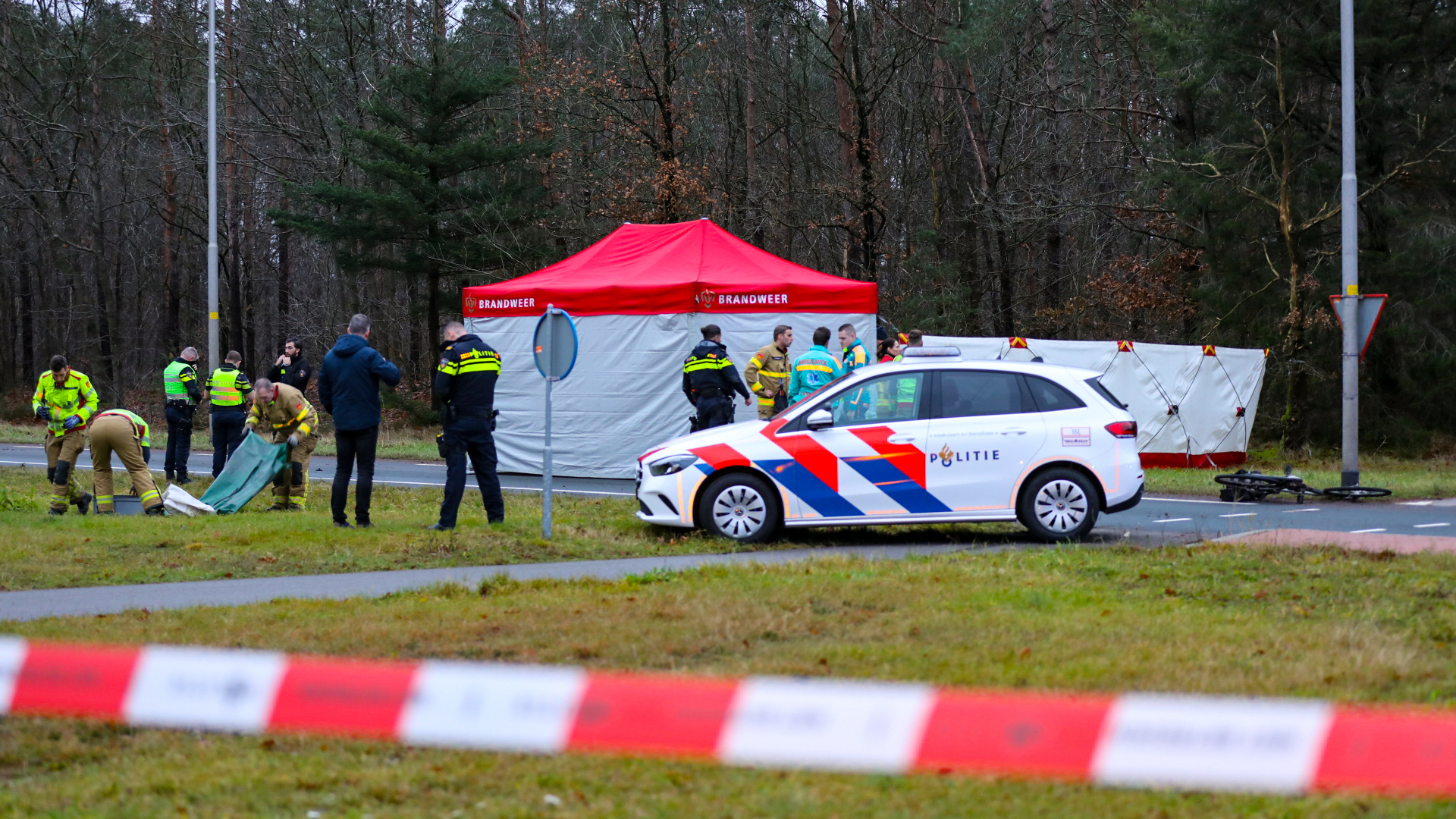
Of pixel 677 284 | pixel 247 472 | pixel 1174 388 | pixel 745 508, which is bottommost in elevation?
pixel 745 508

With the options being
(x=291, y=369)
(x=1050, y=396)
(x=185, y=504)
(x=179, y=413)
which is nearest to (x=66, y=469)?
(x=185, y=504)

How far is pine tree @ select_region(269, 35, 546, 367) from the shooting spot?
3338 cm

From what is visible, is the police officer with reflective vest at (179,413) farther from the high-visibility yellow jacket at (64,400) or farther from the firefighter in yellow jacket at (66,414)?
the high-visibility yellow jacket at (64,400)

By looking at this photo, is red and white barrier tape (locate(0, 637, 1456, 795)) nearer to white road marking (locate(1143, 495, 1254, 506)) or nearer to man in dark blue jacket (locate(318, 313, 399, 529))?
man in dark blue jacket (locate(318, 313, 399, 529))

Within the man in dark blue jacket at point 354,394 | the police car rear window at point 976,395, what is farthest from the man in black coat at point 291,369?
the police car rear window at point 976,395

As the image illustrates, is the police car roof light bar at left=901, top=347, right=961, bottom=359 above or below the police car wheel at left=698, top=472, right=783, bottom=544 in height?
above

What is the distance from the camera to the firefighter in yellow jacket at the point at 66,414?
14867mm

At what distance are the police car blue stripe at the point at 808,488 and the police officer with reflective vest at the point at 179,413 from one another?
9829mm

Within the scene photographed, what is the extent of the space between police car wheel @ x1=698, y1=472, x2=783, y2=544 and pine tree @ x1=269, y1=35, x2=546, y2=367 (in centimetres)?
2219

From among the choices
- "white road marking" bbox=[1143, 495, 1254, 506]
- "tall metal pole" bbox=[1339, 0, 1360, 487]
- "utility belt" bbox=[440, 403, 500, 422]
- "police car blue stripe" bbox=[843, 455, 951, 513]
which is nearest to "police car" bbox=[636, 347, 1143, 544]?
"police car blue stripe" bbox=[843, 455, 951, 513]

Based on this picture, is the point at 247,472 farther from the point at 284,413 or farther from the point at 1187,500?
the point at 1187,500

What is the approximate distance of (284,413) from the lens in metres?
14.5

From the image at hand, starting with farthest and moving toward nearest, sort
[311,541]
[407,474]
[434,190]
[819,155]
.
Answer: [819,155]
[434,190]
[407,474]
[311,541]

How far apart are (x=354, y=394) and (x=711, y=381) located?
16.1 feet
